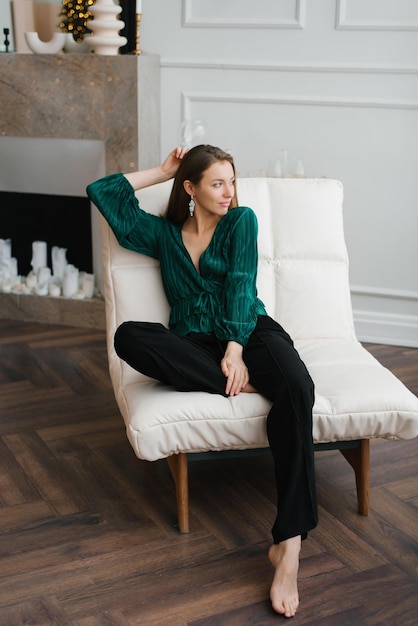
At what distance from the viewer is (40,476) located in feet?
8.29

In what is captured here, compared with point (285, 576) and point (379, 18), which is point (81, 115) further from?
point (285, 576)

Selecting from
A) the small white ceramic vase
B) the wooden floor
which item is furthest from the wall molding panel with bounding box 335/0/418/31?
the wooden floor

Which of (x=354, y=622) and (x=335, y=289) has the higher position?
(x=335, y=289)

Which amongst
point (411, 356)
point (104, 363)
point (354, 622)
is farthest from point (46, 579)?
point (411, 356)

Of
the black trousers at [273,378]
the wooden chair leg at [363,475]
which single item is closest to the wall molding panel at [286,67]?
the black trousers at [273,378]

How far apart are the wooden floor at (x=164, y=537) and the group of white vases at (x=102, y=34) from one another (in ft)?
5.38

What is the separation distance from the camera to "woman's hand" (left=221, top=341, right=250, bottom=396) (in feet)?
7.09

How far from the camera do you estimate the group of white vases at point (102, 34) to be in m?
3.61

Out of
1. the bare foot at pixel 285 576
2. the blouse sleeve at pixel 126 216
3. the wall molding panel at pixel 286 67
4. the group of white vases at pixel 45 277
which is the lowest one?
the bare foot at pixel 285 576

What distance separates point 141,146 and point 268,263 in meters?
1.31

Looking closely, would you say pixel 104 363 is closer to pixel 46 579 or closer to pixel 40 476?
pixel 40 476

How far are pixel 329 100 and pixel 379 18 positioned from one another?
0.39 m

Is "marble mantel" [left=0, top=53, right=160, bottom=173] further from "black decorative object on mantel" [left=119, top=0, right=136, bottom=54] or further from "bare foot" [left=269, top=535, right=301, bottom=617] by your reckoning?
"bare foot" [left=269, top=535, right=301, bottom=617]

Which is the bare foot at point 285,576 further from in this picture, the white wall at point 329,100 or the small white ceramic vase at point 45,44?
the small white ceramic vase at point 45,44
